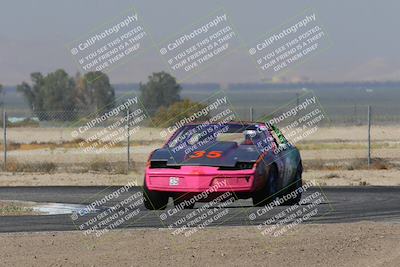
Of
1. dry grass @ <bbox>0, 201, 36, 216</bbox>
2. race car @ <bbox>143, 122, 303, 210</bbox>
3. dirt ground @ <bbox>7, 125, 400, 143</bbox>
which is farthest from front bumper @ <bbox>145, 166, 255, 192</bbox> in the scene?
dirt ground @ <bbox>7, 125, 400, 143</bbox>

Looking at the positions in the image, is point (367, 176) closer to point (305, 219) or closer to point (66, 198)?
point (66, 198)

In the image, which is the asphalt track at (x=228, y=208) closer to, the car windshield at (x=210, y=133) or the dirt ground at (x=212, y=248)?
the car windshield at (x=210, y=133)

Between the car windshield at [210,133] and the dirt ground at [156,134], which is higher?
the car windshield at [210,133]

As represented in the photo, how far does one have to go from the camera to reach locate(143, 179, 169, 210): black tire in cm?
1708

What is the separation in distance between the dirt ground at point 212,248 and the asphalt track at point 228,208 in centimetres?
125

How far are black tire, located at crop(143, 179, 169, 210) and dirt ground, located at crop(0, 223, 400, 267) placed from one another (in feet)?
9.00

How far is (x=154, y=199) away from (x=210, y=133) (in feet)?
4.73

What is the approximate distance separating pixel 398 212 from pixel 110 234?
18.7ft

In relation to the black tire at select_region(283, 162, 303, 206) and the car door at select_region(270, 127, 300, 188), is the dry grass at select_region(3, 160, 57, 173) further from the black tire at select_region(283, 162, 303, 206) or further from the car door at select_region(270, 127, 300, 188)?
the car door at select_region(270, 127, 300, 188)

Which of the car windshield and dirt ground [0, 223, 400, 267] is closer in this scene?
dirt ground [0, 223, 400, 267]

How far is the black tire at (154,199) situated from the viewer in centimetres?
1708

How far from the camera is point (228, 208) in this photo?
17781 millimetres

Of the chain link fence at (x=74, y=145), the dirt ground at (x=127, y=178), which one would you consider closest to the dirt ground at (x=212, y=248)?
the dirt ground at (x=127, y=178)

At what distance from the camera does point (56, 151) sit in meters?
43.5
